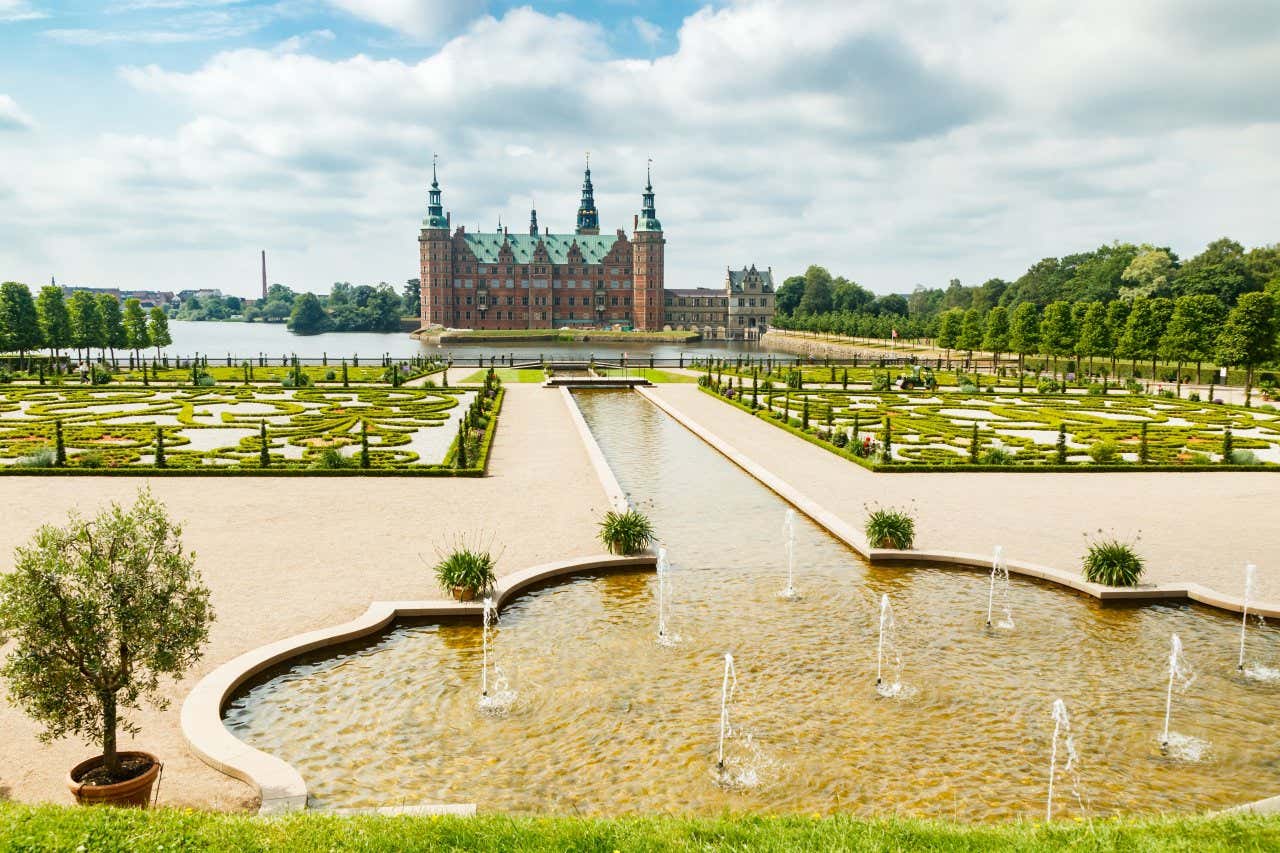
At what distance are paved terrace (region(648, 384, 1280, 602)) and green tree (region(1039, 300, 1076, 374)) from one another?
3991 centimetres

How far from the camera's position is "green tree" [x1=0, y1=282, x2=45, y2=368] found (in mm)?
53469

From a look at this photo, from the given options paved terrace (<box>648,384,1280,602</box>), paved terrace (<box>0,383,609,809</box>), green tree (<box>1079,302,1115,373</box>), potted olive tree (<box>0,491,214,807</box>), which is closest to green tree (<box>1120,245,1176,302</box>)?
green tree (<box>1079,302,1115,373</box>)

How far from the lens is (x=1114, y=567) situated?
13.0 metres

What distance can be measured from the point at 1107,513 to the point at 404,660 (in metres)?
14.7

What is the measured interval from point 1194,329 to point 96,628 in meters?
54.3

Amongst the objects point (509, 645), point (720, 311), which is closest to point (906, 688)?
point (509, 645)

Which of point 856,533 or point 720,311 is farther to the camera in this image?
point 720,311

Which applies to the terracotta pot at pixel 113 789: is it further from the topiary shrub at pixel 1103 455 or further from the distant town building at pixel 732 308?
the distant town building at pixel 732 308

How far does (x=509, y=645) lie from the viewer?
10.9m

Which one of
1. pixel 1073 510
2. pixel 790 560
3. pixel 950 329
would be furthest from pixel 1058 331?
pixel 790 560

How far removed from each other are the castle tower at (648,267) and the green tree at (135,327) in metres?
92.7

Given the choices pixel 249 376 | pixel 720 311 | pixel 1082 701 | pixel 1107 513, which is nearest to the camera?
pixel 1082 701

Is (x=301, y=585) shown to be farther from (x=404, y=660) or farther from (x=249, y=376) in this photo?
(x=249, y=376)

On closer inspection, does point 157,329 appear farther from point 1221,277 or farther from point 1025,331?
point 1221,277
